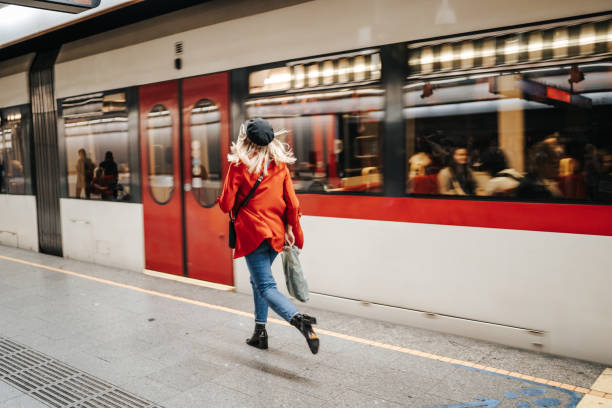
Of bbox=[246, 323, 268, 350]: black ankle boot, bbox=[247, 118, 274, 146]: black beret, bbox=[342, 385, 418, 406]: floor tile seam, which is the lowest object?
bbox=[342, 385, 418, 406]: floor tile seam

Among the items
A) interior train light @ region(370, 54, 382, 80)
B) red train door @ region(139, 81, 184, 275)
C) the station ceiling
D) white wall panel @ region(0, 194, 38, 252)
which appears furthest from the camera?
white wall panel @ region(0, 194, 38, 252)

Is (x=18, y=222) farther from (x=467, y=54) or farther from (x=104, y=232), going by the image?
(x=467, y=54)

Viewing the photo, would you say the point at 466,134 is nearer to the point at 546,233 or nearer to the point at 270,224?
the point at 546,233

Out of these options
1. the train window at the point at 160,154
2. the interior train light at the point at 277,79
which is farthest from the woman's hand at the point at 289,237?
the train window at the point at 160,154

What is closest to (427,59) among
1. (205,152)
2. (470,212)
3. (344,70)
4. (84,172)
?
(344,70)

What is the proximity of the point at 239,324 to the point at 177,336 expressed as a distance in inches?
23.0

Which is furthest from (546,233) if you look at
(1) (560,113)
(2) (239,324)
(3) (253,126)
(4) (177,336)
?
(4) (177,336)

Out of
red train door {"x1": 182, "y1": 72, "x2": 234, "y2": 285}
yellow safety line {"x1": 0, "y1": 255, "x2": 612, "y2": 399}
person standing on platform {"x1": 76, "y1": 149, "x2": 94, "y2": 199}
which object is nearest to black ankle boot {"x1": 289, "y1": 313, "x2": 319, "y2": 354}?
yellow safety line {"x1": 0, "y1": 255, "x2": 612, "y2": 399}

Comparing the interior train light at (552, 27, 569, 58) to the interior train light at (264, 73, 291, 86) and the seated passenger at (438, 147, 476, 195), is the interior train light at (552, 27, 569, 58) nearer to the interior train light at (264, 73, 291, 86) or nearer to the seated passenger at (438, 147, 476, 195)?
the seated passenger at (438, 147, 476, 195)

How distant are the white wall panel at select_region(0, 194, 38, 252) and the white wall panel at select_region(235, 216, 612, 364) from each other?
6054 millimetres

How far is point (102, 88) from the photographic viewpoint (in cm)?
749

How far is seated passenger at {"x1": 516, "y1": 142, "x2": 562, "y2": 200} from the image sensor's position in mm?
3768

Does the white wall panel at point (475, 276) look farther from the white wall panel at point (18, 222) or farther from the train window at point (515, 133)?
the white wall panel at point (18, 222)

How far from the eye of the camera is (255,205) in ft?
12.6
